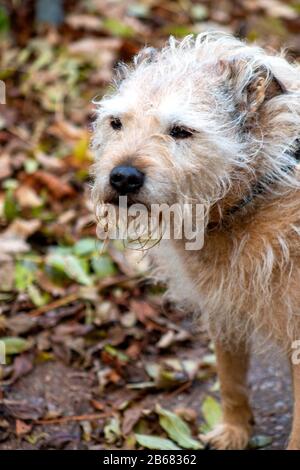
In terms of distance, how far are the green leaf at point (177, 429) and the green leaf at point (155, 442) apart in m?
0.06

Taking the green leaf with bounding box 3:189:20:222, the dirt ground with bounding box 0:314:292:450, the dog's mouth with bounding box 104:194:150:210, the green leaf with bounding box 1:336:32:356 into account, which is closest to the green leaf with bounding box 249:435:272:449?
the dirt ground with bounding box 0:314:292:450

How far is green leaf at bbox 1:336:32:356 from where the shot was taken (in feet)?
15.2

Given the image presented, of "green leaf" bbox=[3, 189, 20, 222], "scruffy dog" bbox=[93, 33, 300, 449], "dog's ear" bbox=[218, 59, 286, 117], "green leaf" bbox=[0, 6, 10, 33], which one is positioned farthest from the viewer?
"green leaf" bbox=[0, 6, 10, 33]

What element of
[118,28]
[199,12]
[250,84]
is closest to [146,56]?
[250,84]

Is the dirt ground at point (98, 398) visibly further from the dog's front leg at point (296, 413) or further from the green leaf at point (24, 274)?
the green leaf at point (24, 274)

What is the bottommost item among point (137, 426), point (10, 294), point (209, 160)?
point (137, 426)

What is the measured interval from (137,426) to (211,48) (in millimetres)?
2059

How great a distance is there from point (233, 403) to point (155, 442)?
1.49ft

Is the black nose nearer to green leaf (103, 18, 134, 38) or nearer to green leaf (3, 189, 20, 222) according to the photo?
green leaf (3, 189, 20, 222)

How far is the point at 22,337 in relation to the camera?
4.79 m

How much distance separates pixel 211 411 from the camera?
14.8 feet

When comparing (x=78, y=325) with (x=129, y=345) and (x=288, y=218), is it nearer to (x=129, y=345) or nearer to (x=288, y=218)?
(x=129, y=345)

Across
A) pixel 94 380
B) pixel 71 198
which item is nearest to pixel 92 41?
pixel 71 198

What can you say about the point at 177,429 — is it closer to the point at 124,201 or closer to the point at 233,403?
the point at 233,403
